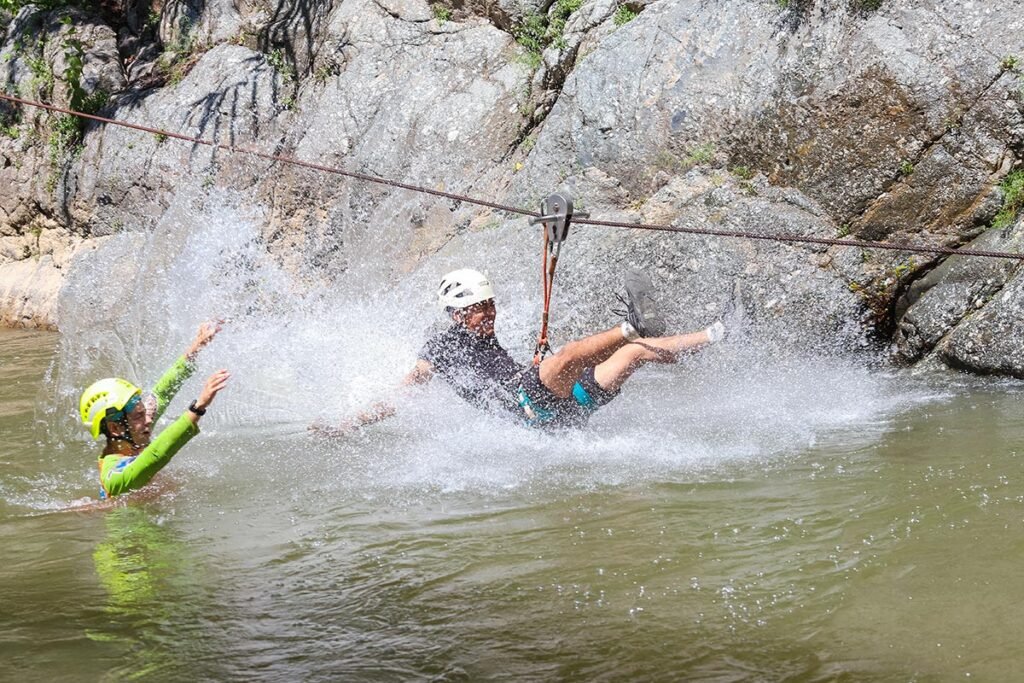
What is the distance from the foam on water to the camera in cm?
609

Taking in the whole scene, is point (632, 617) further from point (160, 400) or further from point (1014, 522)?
point (160, 400)

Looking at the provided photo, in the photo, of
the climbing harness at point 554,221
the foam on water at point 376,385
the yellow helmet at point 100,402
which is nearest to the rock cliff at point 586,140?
the foam on water at point 376,385

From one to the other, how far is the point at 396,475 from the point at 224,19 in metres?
9.20

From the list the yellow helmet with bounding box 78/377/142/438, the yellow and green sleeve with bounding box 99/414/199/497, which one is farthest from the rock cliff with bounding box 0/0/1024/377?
the yellow and green sleeve with bounding box 99/414/199/497

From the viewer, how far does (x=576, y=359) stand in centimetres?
628

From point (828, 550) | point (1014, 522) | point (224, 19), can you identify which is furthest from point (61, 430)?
point (224, 19)

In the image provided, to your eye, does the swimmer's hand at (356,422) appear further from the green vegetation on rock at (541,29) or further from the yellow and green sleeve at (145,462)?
the green vegetation on rock at (541,29)

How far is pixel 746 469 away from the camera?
555cm

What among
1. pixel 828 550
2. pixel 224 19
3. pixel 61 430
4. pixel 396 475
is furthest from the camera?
pixel 224 19

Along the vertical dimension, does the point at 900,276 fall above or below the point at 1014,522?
above

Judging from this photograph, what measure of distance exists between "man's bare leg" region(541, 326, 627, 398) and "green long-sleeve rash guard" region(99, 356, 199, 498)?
6.70ft

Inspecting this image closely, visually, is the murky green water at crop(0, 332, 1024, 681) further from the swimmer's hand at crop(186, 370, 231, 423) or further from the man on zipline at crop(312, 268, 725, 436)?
the swimmer's hand at crop(186, 370, 231, 423)

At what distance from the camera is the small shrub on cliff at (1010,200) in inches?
320

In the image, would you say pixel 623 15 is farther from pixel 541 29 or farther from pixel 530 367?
pixel 530 367
